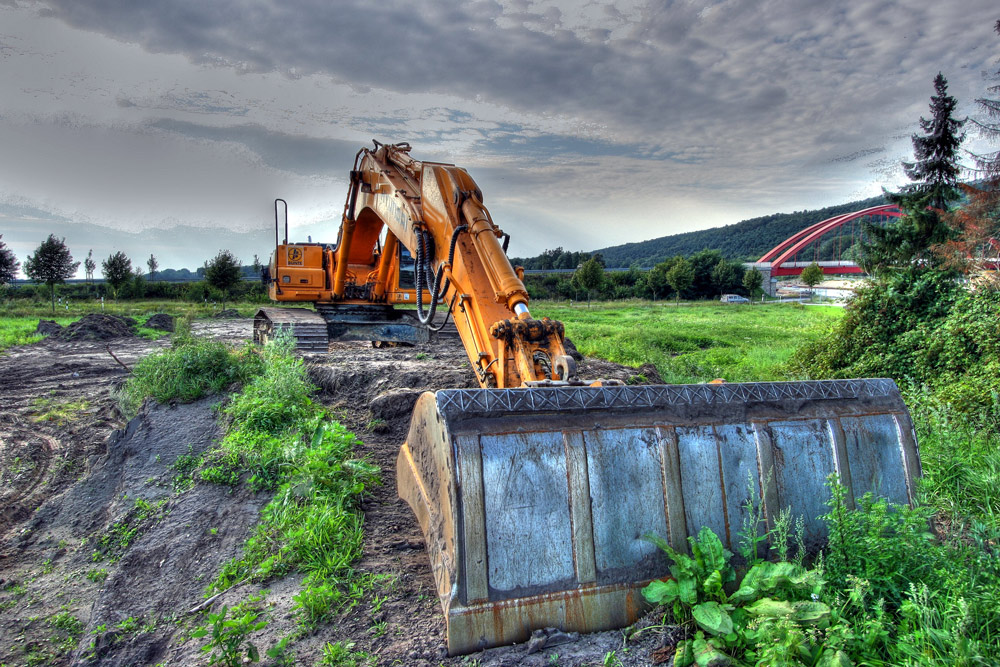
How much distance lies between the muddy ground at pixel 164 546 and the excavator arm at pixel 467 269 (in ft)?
4.01

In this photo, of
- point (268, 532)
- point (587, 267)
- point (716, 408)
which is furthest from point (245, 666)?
point (587, 267)

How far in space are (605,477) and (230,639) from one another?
1.81m

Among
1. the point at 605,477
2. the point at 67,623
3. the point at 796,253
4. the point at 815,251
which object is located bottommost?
the point at 67,623

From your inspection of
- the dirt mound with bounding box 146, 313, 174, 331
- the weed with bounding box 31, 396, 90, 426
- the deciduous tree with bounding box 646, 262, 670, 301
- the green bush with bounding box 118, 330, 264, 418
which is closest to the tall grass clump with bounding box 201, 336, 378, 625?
the green bush with bounding box 118, 330, 264, 418

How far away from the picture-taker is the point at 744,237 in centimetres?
9525

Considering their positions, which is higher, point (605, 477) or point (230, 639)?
point (605, 477)

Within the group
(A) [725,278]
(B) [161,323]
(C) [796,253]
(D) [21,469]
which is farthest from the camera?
(C) [796,253]

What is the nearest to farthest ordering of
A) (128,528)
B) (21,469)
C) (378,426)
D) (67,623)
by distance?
(67,623), (128,528), (378,426), (21,469)

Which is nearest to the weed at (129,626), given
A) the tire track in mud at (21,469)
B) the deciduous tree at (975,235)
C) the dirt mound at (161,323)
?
the tire track in mud at (21,469)

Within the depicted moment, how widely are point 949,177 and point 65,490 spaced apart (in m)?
28.1

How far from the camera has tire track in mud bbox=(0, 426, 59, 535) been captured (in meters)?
4.89

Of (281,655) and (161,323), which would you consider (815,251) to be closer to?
(161,323)

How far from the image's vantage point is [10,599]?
3.58 metres

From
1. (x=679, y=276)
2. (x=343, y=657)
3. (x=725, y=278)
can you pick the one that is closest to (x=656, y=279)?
(x=679, y=276)
